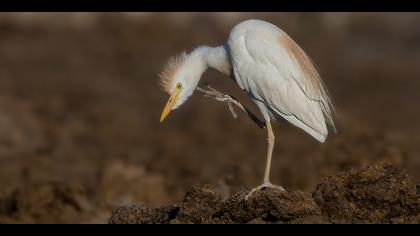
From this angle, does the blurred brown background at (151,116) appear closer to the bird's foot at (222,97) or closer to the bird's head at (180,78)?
the bird's foot at (222,97)

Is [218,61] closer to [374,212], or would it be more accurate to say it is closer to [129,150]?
[374,212]

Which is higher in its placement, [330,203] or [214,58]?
[214,58]

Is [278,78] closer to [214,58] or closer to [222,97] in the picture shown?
[222,97]

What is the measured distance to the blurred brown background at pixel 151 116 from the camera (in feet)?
50.6

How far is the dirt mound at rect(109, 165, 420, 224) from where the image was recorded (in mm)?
7508

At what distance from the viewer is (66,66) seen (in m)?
27.1

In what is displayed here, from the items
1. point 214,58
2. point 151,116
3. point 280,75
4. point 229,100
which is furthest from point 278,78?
point 151,116

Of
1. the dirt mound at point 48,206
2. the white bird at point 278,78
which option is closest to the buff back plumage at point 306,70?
the white bird at point 278,78

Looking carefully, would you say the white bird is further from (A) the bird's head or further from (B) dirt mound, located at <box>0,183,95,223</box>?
(B) dirt mound, located at <box>0,183,95,223</box>

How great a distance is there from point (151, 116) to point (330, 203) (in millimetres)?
15711

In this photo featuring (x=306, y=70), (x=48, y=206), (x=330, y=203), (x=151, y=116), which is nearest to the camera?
(x=330, y=203)

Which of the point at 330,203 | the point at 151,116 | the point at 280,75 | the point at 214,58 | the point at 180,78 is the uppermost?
the point at 151,116

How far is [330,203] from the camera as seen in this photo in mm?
7684
